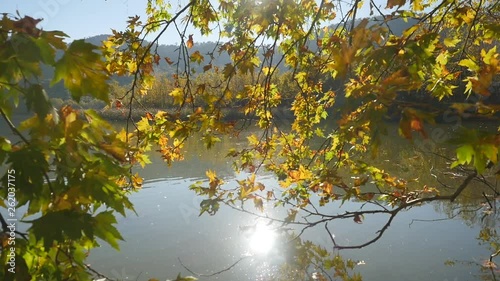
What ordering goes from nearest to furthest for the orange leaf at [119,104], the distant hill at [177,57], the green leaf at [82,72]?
the green leaf at [82,72], the distant hill at [177,57], the orange leaf at [119,104]

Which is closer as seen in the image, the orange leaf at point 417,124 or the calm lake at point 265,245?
the orange leaf at point 417,124

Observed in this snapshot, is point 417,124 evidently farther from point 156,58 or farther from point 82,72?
point 156,58

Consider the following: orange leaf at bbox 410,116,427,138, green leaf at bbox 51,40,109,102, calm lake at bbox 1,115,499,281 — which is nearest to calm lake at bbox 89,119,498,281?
calm lake at bbox 1,115,499,281

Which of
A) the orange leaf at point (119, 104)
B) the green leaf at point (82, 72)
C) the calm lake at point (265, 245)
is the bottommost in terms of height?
the calm lake at point (265, 245)

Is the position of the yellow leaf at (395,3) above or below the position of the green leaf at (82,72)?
above

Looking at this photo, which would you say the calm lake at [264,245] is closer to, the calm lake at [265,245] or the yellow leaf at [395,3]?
the calm lake at [265,245]

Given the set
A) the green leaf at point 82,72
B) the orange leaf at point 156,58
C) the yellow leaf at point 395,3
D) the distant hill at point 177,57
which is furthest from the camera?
the orange leaf at point 156,58

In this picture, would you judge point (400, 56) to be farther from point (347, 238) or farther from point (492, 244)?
point (492, 244)

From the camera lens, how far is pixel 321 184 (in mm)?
2617

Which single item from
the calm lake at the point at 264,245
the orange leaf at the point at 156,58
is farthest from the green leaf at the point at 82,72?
the calm lake at the point at 264,245

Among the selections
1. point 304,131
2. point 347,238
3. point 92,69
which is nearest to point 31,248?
point 92,69

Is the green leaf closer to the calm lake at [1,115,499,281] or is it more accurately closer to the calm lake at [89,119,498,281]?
the calm lake at [1,115,499,281]

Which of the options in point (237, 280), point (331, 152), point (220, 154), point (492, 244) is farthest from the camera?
point (220, 154)

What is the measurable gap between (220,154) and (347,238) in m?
8.30
